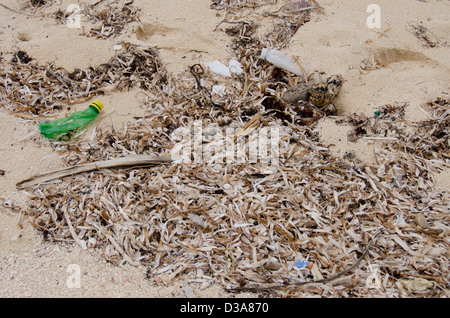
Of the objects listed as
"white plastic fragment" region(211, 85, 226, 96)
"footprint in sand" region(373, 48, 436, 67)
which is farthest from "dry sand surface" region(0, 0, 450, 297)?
"white plastic fragment" region(211, 85, 226, 96)

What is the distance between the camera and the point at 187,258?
6.11 feet

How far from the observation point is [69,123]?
2.52 meters

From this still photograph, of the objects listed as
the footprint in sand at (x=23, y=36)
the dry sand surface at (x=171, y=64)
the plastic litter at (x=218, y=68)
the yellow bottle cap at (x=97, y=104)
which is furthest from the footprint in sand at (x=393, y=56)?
the footprint in sand at (x=23, y=36)

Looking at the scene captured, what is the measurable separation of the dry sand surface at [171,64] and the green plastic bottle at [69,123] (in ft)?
0.42

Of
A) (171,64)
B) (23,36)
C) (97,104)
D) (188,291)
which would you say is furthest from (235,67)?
(23,36)

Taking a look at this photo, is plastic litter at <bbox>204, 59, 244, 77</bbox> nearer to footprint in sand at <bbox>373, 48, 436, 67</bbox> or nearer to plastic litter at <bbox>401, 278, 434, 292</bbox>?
footprint in sand at <bbox>373, 48, 436, 67</bbox>

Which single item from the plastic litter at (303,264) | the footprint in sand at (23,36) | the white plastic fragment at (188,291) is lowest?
the white plastic fragment at (188,291)

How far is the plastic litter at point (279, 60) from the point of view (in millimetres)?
2838

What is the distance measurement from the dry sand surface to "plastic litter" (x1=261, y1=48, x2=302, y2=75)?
110 mm

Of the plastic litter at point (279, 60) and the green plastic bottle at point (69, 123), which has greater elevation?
the plastic litter at point (279, 60)

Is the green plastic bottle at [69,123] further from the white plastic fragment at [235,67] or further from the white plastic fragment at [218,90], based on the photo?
the white plastic fragment at [235,67]
